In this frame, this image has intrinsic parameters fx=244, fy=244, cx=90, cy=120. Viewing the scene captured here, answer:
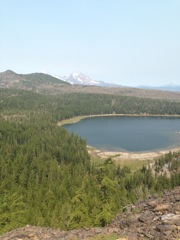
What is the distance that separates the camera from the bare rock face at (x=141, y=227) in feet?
79.4

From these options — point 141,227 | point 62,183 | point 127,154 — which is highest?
point 141,227

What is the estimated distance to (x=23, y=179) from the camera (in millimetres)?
104938

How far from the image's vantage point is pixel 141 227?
87.1 ft

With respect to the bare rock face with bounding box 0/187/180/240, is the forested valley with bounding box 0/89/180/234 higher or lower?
lower

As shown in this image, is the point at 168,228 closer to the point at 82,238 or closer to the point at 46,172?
the point at 82,238

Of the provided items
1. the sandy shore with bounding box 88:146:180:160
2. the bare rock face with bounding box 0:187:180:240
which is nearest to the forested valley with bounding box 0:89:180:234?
the bare rock face with bounding box 0:187:180:240

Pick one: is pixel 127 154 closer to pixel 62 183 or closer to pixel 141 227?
pixel 62 183

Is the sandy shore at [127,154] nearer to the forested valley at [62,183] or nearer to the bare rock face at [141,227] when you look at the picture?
the forested valley at [62,183]

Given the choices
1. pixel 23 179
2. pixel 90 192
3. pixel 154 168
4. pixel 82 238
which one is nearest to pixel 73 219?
pixel 90 192

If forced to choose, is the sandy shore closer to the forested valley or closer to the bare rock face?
the forested valley

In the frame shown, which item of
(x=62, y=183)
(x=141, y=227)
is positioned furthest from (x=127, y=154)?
(x=141, y=227)

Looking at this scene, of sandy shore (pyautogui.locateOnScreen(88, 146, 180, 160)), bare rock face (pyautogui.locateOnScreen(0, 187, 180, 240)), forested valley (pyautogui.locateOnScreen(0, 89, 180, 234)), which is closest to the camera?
bare rock face (pyautogui.locateOnScreen(0, 187, 180, 240))

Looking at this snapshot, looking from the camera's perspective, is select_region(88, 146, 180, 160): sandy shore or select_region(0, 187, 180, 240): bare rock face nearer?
select_region(0, 187, 180, 240): bare rock face

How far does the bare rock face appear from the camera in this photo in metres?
24.2
